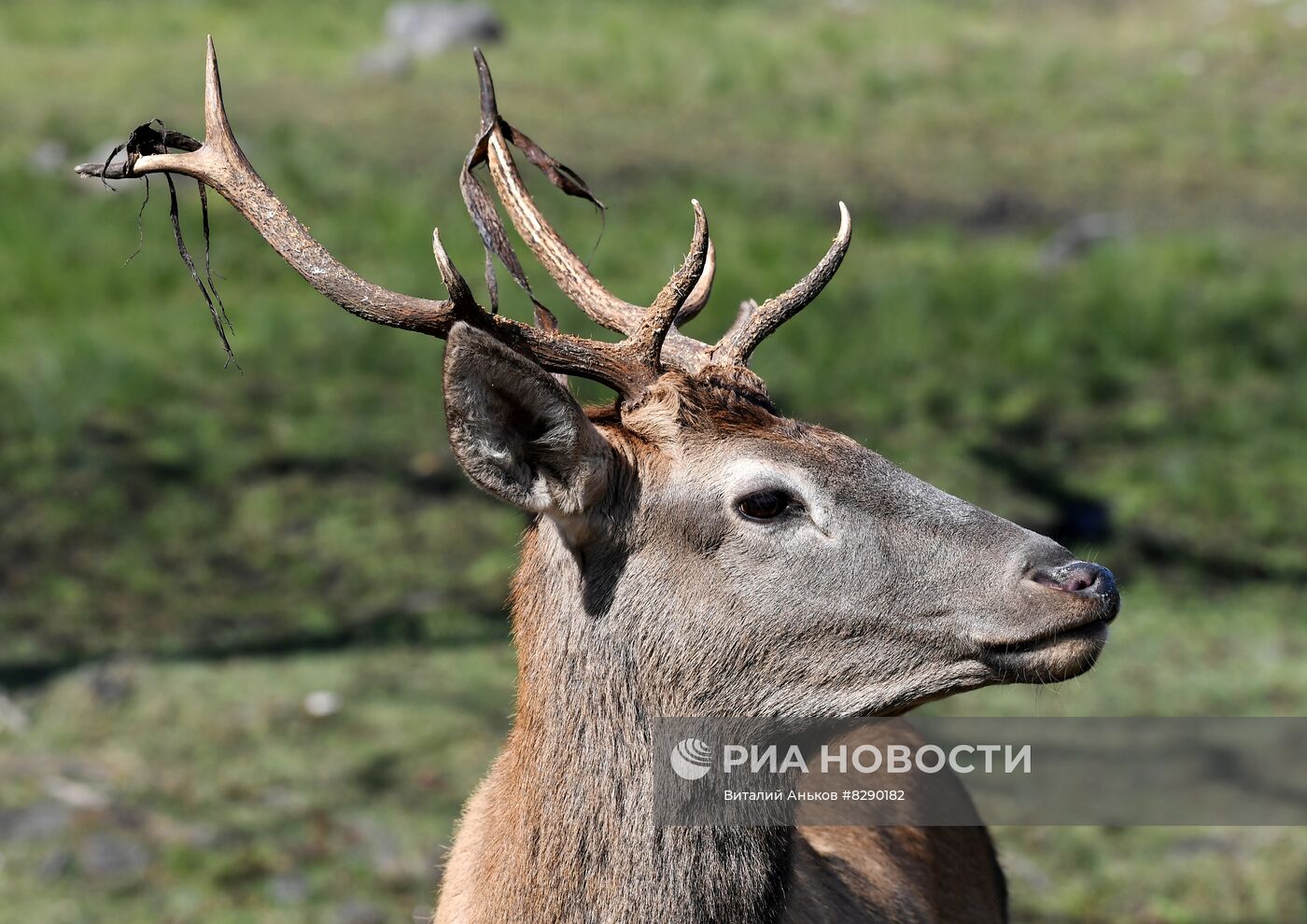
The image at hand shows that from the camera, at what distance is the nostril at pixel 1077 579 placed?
2.67 metres

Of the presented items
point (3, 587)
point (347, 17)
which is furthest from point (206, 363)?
point (347, 17)

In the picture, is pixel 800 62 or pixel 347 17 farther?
pixel 347 17

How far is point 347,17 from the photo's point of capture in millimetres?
17312

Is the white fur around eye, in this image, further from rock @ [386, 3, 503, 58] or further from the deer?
rock @ [386, 3, 503, 58]

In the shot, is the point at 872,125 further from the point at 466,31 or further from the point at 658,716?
the point at 658,716

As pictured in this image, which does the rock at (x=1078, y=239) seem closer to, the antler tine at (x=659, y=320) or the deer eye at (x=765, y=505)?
the antler tine at (x=659, y=320)

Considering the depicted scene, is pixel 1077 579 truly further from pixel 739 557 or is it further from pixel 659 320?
pixel 659 320

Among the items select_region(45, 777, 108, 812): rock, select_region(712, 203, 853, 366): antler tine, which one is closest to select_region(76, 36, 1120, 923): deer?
select_region(712, 203, 853, 366): antler tine

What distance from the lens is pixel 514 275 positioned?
10.8ft

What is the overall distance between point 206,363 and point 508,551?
284 centimetres

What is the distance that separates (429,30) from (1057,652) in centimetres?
1476

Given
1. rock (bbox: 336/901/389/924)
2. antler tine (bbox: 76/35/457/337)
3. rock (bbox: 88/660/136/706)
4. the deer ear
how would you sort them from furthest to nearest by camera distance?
rock (bbox: 88/660/136/706), rock (bbox: 336/901/389/924), antler tine (bbox: 76/35/457/337), the deer ear

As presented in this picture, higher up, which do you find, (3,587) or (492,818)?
(3,587)

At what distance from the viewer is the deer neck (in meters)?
2.80
